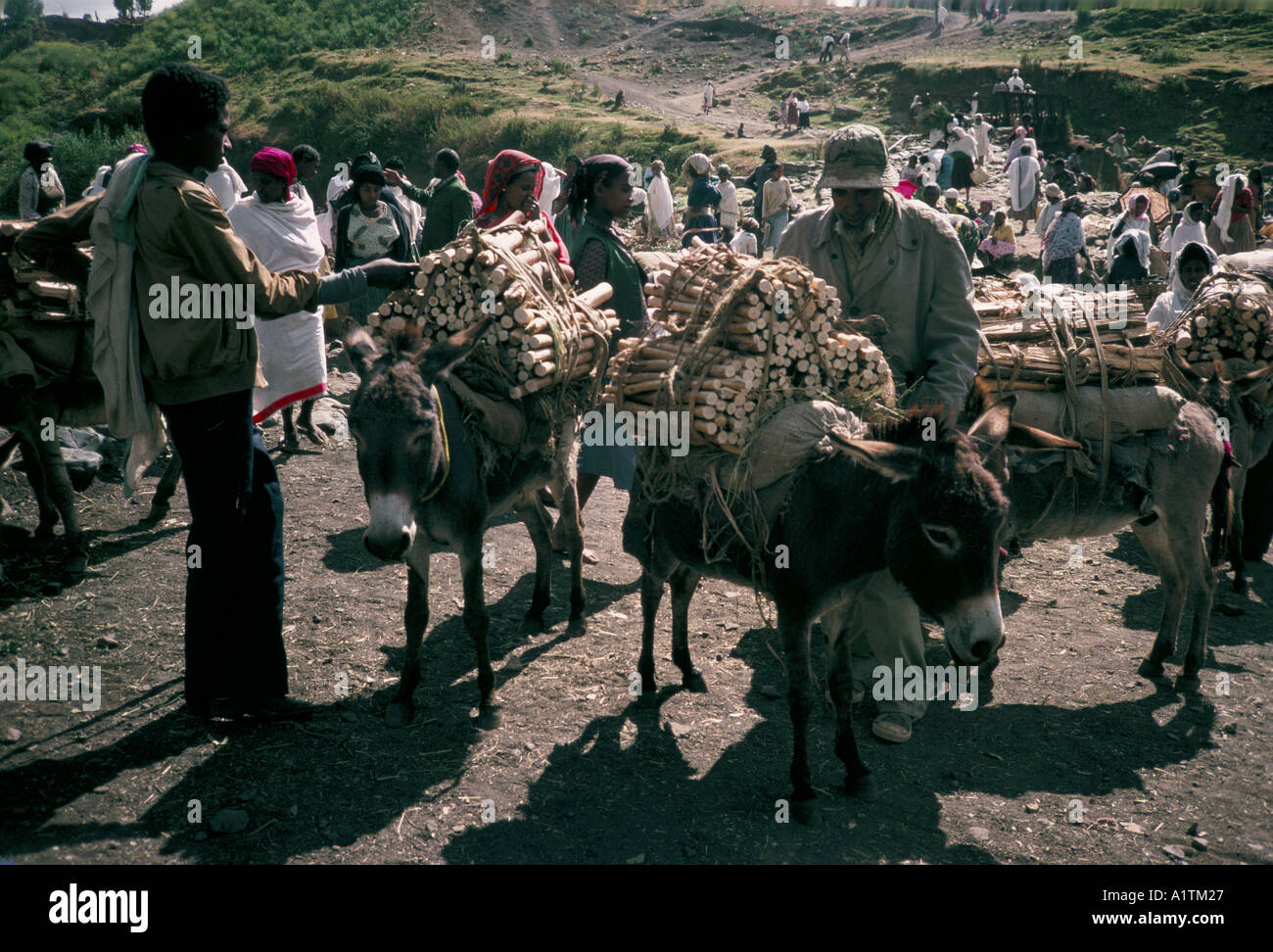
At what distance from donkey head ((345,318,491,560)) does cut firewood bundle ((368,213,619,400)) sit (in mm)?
404

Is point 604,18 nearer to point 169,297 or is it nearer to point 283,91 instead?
point 283,91

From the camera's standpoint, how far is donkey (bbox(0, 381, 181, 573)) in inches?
226

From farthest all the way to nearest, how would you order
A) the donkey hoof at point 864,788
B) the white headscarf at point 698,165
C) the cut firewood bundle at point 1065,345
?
the white headscarf at point 698,165, the cut firewood bundle at point 1065,345, the donkey hoof at point 864,788

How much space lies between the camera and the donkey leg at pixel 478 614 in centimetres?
450

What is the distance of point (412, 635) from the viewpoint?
4.52m

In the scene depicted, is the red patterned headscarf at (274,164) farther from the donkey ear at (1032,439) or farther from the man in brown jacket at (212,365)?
A: the donkey ear at (1032,439)

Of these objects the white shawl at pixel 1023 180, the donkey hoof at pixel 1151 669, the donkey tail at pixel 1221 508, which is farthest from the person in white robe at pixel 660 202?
the donkey hoof at pixel 1151 669

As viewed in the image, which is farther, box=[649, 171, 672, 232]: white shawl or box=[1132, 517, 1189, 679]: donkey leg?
box=[649, 171, 672, 232]: white shawl

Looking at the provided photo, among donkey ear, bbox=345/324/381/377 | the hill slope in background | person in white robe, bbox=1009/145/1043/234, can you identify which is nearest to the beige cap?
donkey ear, bbox=345/324/381/377

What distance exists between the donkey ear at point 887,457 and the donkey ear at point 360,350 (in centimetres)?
216

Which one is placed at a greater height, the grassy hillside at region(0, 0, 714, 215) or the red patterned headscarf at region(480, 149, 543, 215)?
the grassy hillside at region(0, 0, 714, 215)

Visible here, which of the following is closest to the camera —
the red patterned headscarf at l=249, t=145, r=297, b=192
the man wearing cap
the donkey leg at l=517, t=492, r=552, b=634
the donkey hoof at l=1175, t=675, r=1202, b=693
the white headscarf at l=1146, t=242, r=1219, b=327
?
the man wearing cap

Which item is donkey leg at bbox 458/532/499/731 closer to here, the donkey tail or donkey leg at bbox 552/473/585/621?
donkey leg at bbox 552/473/585/621
